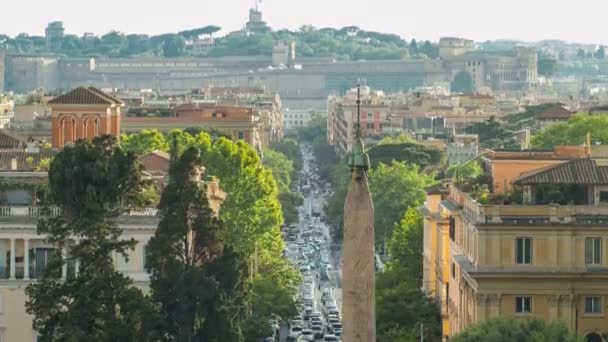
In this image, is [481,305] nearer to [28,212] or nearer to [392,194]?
[28,212]

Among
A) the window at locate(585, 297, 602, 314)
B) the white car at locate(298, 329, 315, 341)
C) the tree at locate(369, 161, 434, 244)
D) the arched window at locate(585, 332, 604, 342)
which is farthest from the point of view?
the tree at locate(369, 161, 434, 244)

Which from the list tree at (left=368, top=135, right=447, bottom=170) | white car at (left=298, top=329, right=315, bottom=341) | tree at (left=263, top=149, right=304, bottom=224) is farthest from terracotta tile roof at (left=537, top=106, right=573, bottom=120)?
white car at (left=298, top=329, right=315, bottom=341)

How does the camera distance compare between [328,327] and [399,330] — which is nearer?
[399,330]

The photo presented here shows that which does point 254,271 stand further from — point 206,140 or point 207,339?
point 207,339

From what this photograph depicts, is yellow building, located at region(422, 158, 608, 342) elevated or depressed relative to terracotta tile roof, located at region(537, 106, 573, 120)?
elevated

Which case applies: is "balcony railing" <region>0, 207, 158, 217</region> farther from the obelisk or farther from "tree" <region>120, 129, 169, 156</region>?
"tree" <region>120, 129, 169, 156</region>

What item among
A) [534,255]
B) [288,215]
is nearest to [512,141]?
[288,215]

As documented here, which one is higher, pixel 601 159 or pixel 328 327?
pixel 601 159
